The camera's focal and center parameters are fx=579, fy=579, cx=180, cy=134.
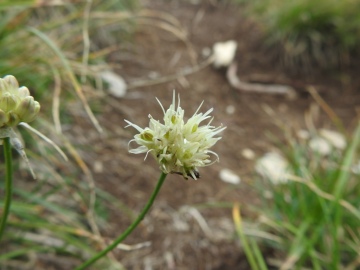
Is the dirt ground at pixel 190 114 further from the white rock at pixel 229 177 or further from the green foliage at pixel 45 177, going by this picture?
the green foliage at pixel 45 177

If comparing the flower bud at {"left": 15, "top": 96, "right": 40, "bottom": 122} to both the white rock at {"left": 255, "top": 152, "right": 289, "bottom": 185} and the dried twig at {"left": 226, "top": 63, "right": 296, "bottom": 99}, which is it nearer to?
the white rock at {"left": 255, "top": 152, "right": 289, "bottom": 185}

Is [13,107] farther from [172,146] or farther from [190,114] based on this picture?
[190,114]

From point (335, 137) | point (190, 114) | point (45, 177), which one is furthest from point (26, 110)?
point (335, 137)

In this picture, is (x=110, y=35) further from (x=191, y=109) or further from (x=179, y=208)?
(x=179, y=208)

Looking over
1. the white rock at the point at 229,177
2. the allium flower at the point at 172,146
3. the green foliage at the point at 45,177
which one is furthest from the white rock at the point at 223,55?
the allium flower at the point at 172,146

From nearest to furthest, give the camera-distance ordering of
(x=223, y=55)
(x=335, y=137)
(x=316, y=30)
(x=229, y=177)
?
(x=229, y=177), (x=335, y=137), (x=223, y=55), (x=316, y=30)

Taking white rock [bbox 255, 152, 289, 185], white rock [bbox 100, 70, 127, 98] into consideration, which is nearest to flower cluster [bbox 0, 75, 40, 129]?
white rock [bbox 255, 152, 289, 185]
